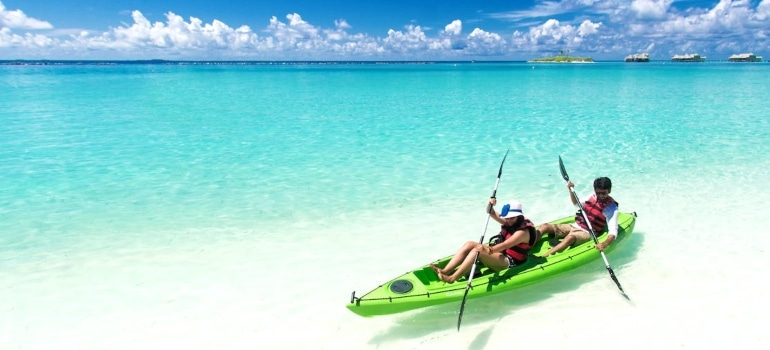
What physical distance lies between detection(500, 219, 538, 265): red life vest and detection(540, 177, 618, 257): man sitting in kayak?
2.23 ft

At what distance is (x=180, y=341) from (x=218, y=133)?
14603mm

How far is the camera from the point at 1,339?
5.69 m

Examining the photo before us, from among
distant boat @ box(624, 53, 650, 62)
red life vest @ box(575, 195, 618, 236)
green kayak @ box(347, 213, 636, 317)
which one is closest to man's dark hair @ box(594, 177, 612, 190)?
red life vest @ box(575, 195, 618, 236)

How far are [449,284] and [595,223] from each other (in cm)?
295

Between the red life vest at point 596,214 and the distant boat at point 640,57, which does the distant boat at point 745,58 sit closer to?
the distant boat at point 640,57

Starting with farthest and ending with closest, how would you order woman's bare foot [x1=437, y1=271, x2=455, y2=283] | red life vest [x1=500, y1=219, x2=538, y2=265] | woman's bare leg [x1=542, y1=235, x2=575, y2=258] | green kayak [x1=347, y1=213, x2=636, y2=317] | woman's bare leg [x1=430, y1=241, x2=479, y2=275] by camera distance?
woman's bare leg [x1=542, y1=235, x2=575, y2=258]
red life vest [x1=500, y1=219, x2=538, y2=265]
woman's bare leg [x1=430, y1=241, x2=479, y2=275]
woman's bare foot [x1=437, y1=271, x2=455, y2=283]
green kayak [x1=347, y1=213, x2=636, y2=317]

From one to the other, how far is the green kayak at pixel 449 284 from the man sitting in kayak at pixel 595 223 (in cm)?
16

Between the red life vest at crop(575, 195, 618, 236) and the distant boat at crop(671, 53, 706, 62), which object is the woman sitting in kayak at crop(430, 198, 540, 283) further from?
the distant boat at crop(671, 53, 706, 62)

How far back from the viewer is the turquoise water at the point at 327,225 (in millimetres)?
5891

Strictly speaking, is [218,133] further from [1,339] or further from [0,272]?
[1,339]

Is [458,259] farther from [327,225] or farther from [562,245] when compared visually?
[327,225]

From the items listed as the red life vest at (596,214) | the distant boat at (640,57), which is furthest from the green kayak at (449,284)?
the distant boat at (640,57)

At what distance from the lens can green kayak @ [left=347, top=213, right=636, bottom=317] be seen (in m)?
5.39

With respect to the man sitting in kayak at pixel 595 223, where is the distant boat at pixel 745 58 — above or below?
above
